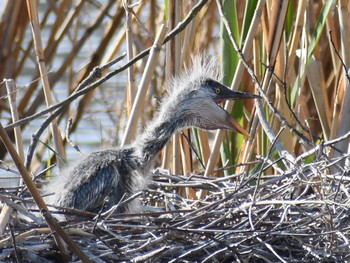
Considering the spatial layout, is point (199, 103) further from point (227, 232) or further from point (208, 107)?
point (227, 232)

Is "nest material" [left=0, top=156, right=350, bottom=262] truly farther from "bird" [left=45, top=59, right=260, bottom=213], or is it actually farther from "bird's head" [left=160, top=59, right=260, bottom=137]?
"bird's head" [left=160, top=59, right=260, bottom=137]

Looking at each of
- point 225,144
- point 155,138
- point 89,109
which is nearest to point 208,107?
point 155,138

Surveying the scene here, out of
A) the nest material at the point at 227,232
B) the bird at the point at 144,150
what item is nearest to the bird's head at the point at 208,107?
the bird at the point at 144,150

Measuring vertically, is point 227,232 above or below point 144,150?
below

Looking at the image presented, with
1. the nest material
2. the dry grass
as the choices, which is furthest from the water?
the nest material

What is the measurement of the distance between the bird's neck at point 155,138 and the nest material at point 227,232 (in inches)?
16.2

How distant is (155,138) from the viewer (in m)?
3.27

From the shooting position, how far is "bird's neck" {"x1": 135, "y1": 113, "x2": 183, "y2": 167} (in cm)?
323

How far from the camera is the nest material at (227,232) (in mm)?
2523

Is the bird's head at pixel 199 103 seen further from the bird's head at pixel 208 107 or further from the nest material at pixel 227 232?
the nest material at pixel 227 232

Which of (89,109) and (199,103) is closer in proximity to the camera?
(199,103)

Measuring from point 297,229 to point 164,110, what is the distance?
857mm

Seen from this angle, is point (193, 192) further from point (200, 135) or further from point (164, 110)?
point (164, 110)

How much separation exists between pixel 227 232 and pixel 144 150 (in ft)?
2.39
